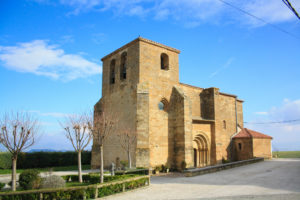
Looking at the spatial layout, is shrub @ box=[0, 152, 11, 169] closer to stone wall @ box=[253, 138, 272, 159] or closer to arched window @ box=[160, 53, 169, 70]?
arched window @ box=[160, 53, 169, 70]

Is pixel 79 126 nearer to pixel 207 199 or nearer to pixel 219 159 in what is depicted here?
pixel 207 199

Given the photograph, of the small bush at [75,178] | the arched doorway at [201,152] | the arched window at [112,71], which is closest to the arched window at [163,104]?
the arched doorway at [201,152]

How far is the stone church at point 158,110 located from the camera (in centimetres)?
1975

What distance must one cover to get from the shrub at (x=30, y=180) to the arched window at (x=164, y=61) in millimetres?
14890

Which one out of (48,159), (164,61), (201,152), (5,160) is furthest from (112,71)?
(5,160)

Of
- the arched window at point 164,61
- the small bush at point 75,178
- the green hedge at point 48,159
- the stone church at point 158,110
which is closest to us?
the small bush at point 75,178

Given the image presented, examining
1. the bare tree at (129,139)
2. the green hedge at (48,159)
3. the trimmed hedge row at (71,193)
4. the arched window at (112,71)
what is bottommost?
the green hedge at (48,159)

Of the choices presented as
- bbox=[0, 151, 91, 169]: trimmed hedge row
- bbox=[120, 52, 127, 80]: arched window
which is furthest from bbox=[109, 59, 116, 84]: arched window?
bbox=[0, 151, 91, 169]: trimmed hedge row

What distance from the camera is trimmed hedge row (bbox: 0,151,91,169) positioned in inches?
930

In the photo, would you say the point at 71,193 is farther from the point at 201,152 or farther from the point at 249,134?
the point at 249,134

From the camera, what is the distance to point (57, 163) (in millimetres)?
28062

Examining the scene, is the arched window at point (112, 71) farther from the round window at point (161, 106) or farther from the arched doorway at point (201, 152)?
the arched doorway at point (201, 152)

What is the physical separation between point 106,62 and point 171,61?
280 inches

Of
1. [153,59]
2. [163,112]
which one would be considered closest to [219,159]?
[163,112]
